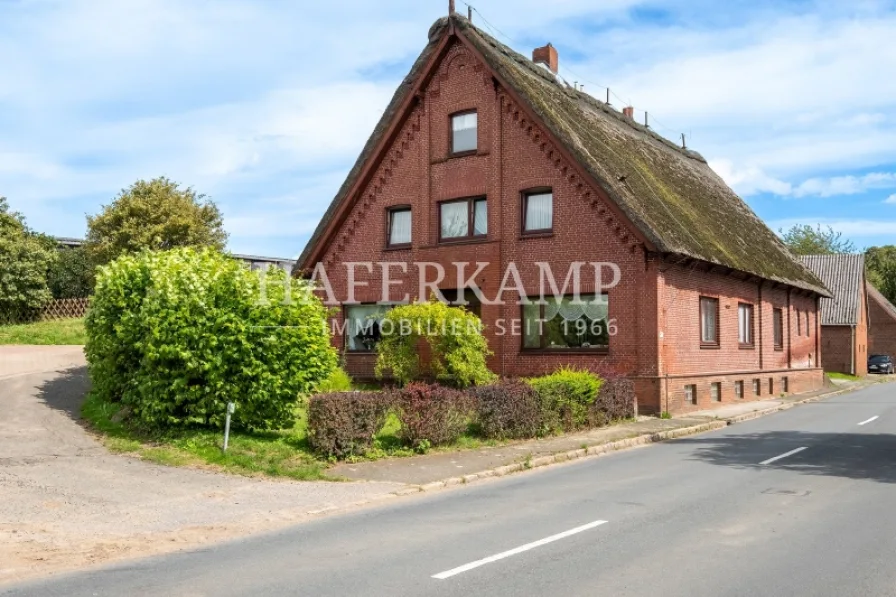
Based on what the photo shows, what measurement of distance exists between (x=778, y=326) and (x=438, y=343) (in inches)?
656

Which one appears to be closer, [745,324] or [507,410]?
[507,410]

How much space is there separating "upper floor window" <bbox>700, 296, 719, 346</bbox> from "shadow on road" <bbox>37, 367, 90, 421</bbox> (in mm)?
16779

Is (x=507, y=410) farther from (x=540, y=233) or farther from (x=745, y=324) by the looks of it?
(x=745, y=324)

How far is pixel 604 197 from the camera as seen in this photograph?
22047mm

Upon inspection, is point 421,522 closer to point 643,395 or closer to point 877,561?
point 877,561

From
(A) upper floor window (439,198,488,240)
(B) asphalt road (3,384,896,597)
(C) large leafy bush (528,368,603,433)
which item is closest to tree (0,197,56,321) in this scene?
(A) upper floor window (439,198,488,240)

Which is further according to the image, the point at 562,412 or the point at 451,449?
the point at 562,412

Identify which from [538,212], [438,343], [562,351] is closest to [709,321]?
[562,351]

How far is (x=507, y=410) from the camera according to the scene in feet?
52.1

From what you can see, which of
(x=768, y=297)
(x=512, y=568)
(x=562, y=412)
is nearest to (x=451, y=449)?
(x=562, y=412)

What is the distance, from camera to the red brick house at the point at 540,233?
22.0 metres

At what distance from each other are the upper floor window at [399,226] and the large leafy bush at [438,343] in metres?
4.37

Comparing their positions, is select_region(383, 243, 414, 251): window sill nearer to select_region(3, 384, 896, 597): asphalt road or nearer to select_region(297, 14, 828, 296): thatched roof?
select_region(297, 14, 828, 296): thatched roof

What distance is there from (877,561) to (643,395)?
14405mm
